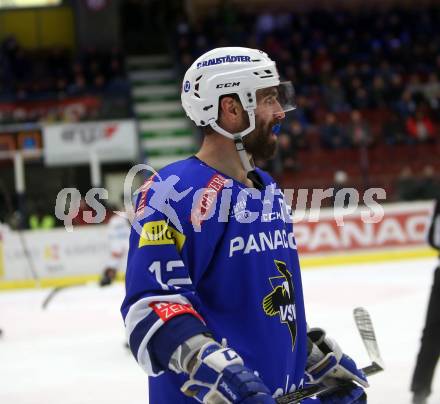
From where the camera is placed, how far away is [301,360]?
195cm

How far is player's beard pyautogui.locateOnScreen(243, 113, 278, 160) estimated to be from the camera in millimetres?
1890

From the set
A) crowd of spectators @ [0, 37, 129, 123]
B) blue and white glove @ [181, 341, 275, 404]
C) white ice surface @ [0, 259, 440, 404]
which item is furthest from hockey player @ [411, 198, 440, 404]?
crowd of spectators @ [0, 37, 129, 123]

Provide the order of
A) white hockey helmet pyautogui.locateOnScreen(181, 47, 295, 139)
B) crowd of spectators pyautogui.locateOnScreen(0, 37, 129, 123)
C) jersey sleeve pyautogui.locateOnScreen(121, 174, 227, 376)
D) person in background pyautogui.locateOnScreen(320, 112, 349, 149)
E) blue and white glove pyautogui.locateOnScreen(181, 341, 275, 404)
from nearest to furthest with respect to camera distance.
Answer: blue and white glove pyautogui.locateOnScreen(181, 341, 275, 404) → jersey sleeve pyautogui.locateOnScreen(121, 174, 227, 376) → white hockey helmet pyautogui.locateOnScreen(181, 47, 295, 139) → person in background pyautogui.locateOnScreen(320, 112, 349, 149) → crowd of spectators pyautogui.locateOnScreen(0, 37, 129, 123)

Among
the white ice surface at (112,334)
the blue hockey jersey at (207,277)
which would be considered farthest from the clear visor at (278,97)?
the white ice surface at (112,334)

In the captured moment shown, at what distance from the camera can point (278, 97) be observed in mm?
2018

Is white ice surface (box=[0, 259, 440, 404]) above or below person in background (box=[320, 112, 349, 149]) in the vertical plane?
below

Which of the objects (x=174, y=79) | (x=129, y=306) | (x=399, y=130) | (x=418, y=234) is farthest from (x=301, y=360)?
(x=174, y=79)

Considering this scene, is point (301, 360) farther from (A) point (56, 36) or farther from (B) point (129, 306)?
(A) point (56, 36)

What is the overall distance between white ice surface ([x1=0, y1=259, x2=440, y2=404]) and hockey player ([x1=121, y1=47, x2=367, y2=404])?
7.78ft

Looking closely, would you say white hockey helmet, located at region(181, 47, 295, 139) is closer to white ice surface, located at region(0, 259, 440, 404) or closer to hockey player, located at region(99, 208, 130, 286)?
white ice surface, located at region(0, 259, 440, 404)

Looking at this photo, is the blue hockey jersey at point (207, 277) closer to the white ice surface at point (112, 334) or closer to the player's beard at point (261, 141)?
the player's beard at point (261, 141)

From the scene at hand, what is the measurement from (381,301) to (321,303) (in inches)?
20.8

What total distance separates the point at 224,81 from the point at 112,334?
4.81m

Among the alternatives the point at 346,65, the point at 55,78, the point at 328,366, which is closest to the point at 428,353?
the point at 328,366
